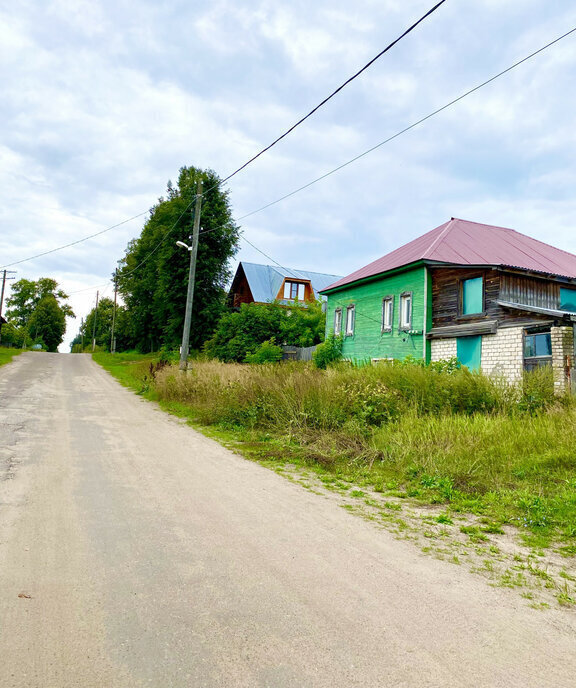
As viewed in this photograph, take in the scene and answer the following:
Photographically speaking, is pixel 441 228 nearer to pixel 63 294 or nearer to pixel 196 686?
pixel 196 686

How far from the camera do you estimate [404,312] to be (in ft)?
74.5

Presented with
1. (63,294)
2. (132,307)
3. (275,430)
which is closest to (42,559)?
(275,430)

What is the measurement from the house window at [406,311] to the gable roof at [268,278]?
2208 centimetres

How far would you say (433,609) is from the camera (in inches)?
120

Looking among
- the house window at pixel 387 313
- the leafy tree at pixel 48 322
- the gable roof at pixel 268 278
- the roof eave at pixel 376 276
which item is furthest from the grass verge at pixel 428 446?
the leafy tree at pixel 48 322

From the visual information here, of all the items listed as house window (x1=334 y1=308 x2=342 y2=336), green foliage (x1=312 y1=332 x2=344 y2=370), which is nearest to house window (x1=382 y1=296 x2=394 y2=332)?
green foliage (x1=312 y1=332 x2=344 y2=370)

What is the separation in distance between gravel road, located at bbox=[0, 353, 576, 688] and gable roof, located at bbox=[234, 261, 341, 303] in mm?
39301

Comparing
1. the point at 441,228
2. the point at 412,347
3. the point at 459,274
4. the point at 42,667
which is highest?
the point at 441,228

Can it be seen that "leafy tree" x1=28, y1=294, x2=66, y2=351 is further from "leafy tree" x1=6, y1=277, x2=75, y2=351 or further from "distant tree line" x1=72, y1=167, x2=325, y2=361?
"distant tree line" x1=72, y1=167, x2=325, y2=361

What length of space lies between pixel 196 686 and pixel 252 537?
200 cm

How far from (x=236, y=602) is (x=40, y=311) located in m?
92.0

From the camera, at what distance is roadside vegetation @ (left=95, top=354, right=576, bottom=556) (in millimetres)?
5695

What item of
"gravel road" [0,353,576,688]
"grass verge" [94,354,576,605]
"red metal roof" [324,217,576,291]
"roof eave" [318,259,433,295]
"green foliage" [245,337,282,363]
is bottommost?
"gravel road" [0,353,576,688]

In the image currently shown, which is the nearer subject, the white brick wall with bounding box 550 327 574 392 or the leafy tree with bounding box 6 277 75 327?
the white brick wall with bounding box 550 327 574 392
